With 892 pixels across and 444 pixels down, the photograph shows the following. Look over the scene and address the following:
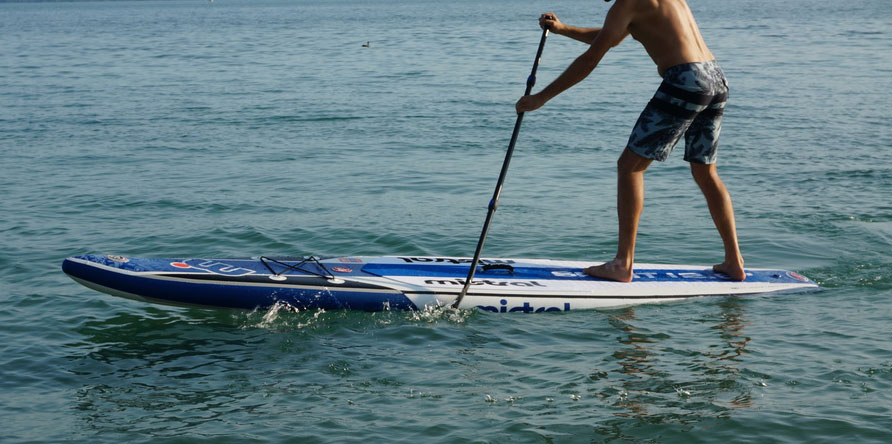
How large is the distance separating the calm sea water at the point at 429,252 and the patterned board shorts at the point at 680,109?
130 centimetres

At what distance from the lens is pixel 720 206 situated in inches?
274

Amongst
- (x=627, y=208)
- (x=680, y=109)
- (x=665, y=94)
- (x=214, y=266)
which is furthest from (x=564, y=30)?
(x=214, y=266)

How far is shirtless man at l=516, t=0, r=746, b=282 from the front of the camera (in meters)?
6.20

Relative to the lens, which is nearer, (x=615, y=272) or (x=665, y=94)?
(x=665, y=94)

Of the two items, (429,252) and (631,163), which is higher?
(631,163)

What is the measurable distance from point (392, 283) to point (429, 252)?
196 cm

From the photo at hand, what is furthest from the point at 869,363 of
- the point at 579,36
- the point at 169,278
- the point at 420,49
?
the point at 420,49

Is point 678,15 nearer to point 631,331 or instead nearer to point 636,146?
point 636,146

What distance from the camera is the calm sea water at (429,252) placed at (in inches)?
208

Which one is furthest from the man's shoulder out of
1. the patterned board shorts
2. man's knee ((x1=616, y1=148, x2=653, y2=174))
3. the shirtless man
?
man's knee ((x1=616, y1=148, x2=653, y2=174))

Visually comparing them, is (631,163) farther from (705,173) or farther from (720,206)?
(720,206)

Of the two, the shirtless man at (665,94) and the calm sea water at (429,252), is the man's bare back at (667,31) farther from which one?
the calm sea water at (429,252)

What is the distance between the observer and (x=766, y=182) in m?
11.5

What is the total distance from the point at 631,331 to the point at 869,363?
1528 mm
